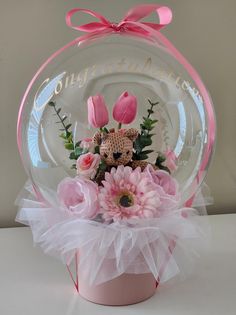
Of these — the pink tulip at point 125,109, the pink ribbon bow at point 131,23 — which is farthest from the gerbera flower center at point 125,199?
the pink ribbon bow at point 131,23

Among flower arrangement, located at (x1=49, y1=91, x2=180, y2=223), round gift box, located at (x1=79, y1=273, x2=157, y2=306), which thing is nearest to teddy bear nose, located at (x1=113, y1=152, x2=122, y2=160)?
flower arrangement, located at (x1=49, y1=91, x2=180, y2=223)

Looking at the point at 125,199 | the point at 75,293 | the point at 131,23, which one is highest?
the point at 131,23

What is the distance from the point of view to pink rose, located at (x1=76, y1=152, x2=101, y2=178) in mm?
557

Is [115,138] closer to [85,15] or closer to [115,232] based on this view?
[115,232]

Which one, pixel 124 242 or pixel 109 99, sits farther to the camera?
pixel 109 99

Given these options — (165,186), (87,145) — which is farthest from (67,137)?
(165,186)

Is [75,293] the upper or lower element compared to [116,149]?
lower

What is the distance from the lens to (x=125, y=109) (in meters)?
0.59

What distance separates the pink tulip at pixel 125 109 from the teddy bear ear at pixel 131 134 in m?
0.02

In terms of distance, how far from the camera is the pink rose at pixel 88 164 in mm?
557

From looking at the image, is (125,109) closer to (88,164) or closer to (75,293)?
(88,164)

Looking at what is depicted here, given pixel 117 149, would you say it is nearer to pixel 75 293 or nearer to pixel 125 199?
pixel 125 199

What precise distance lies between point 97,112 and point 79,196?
4.2 inches

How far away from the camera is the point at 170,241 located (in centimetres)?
56
